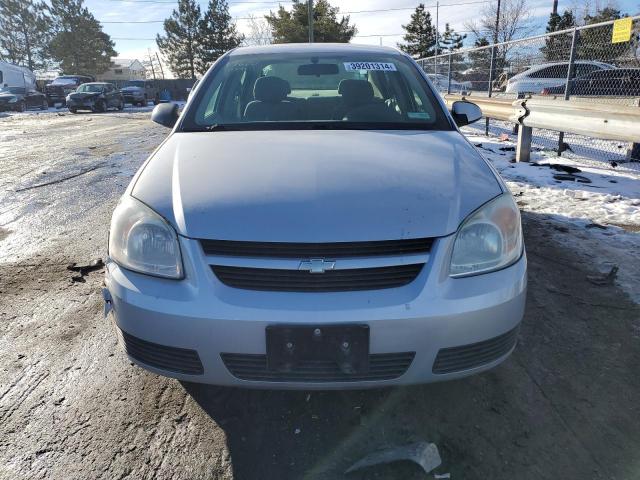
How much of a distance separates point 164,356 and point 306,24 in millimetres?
40260

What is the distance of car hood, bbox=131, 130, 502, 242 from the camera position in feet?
5.58

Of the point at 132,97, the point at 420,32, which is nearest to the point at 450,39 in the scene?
the point at 420,32

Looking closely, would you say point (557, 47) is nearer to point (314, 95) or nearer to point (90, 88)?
point (314, 95)

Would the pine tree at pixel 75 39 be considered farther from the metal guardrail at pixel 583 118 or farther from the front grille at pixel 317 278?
the front grille at pixel 317 278

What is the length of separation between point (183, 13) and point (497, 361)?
56994 millimetres

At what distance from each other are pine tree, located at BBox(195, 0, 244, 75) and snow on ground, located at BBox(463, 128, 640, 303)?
4921 cm

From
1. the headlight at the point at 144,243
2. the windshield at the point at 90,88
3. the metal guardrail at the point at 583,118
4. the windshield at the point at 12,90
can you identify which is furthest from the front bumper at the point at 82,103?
the headlight at the point at 144,243

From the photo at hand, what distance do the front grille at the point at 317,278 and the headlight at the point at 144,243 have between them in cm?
19

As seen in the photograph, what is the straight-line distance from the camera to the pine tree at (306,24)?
37.3 meters

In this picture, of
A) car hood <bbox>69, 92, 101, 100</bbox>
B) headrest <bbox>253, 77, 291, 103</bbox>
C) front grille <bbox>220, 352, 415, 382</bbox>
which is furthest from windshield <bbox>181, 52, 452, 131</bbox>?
car hood <bbox>69, 92, 101, 100</bbox>

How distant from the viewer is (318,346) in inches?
63.1

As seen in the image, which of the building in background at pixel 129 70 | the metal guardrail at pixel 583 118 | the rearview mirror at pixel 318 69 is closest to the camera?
the rearview mirror at pixel 318 69

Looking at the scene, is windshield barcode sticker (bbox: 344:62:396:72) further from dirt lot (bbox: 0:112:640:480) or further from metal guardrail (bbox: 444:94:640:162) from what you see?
metal guardrail (bbox: 444:94:640:162)

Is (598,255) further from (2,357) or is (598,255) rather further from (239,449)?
(2,357)
